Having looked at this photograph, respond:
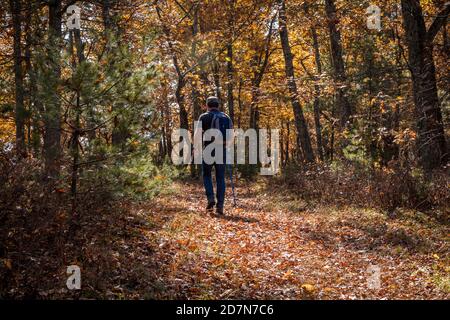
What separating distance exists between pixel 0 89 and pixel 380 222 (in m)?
7.78

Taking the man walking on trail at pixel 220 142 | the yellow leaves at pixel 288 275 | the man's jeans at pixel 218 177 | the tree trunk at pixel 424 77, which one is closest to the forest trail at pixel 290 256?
the yellow leaves at pixel 288 275

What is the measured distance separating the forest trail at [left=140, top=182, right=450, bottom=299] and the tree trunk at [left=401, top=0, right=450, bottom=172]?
2.37 m

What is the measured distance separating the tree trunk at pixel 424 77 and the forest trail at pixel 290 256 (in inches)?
93.2

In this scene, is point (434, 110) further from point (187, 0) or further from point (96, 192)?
point (187, 0)

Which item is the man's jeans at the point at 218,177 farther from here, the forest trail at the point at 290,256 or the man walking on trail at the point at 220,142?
the forest trail at the point at 290,256

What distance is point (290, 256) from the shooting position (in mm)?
7352

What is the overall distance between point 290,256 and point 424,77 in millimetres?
6270

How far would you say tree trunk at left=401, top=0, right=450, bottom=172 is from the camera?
1072 centimetres

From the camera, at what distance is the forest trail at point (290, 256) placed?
5676 mm

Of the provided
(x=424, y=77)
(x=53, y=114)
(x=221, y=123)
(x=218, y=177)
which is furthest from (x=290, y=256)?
(x=424, y=77)

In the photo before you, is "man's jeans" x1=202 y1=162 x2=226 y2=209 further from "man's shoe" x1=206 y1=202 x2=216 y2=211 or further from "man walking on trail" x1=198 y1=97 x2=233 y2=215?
"man's shoe" x1=206 y1=202 x2=216 y2=211

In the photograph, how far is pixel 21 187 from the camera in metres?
4.75

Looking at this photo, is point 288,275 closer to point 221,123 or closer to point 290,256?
point 290,256
